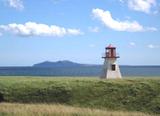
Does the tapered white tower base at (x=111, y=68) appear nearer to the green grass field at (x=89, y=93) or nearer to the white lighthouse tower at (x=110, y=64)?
the white lighthouse tower at (x=110, y=64)

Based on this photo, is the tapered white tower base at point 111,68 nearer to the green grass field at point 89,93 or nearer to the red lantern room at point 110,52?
the red lantern room at point 110,52

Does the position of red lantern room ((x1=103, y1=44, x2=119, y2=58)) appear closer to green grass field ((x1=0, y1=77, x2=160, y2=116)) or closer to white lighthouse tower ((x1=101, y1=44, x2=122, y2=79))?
white lighthouse tower ((x1=101, y1=44, x2=122, y2=79))

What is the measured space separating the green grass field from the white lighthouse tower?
13.7m

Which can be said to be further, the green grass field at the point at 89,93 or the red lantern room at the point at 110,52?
the red lantern room at the point at 110,52

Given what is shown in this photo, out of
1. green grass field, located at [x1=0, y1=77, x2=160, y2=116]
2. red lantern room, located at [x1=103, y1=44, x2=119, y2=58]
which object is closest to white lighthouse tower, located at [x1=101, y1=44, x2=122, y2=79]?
red lantern room, located at [x1=103, y1=44, x2=119, y2=58]

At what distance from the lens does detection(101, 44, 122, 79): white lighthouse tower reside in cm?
4803

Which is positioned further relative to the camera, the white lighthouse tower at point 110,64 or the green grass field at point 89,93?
the white lighthouse tower at point 110,64

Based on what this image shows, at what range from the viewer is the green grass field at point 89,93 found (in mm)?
30656

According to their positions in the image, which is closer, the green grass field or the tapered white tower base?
the green grass field

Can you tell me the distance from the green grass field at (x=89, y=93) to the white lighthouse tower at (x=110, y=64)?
1372 cm

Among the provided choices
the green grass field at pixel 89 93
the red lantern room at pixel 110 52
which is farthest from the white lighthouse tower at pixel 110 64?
the green grass field at pixel 89 93

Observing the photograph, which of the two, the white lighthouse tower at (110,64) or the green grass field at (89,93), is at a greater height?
the white lighthouse tower at (110,64)

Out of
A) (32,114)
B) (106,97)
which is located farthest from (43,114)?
(106,97)

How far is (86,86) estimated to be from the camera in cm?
3322
